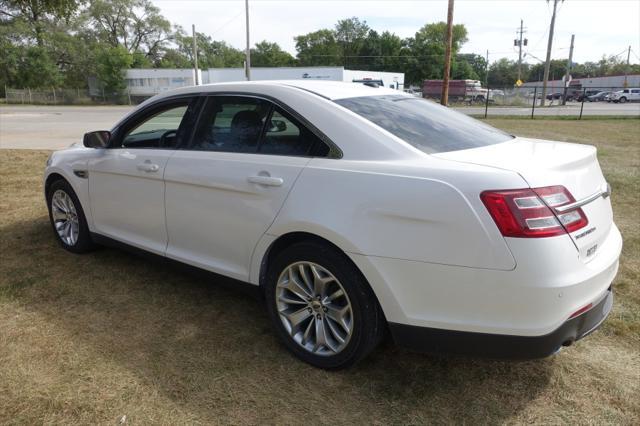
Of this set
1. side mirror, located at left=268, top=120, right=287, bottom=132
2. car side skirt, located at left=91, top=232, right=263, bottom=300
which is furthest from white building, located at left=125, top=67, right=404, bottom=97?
side mirror, located at left=268, top=120, right=287, bottom=132

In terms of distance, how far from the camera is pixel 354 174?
8.32 feet

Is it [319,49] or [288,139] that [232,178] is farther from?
[319,49]

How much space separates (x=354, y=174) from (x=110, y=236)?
253cm

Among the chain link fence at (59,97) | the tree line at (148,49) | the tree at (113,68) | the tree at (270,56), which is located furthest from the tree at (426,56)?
the chain link fence at (59,97)

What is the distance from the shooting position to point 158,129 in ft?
13.0

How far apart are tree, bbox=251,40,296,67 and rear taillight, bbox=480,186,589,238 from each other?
109 meters

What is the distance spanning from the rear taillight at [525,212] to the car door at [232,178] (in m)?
0.99

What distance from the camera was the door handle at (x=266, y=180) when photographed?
2813mm

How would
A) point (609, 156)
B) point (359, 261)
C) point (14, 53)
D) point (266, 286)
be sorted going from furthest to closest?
point (14, 53)
point (609, 156)
point (266, 286)
point (359, 261)

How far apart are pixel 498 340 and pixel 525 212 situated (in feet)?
1.95

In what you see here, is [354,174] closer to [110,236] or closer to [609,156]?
[110,236]

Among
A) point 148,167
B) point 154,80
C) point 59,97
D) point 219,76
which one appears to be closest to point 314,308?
point 148,167

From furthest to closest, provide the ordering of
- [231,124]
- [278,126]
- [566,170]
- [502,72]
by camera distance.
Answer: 1. [502,72]
2. [231,124]
3. [278,126]
4. [566,170]

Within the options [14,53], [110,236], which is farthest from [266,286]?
[14,53]
